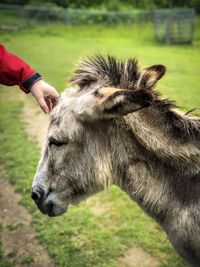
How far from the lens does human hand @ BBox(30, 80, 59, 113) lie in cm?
317

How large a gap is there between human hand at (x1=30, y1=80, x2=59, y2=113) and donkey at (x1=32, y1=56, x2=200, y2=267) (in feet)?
1.21

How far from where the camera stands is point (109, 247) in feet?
14.9

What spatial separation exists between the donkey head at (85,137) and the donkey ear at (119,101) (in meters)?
0.04

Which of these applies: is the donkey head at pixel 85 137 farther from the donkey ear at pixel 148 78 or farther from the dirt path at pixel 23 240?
the dirt path at pixel 23 240

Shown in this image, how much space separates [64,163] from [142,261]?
217cm

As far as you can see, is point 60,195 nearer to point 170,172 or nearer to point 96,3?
point 170,172

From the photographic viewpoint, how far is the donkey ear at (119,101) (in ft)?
7.30

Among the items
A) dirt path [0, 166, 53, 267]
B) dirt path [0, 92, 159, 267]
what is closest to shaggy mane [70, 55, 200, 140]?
dirt path [0, 92, 159, 267]

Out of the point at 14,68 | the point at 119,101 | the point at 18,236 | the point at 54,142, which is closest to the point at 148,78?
the point at 119,101

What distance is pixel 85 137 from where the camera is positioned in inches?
106

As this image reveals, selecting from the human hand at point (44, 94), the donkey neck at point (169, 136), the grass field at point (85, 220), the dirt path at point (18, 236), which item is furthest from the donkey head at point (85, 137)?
the dirt path at point (18, 236)

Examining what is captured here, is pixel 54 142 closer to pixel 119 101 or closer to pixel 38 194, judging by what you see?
pixel 38 194

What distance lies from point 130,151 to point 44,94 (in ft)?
3.46

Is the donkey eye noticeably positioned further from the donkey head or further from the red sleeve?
the red sleeve
